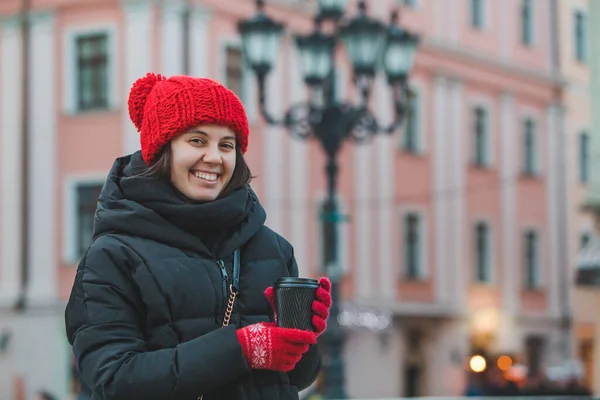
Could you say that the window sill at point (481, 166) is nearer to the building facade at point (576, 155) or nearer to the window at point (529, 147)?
the window at point (529, 147)

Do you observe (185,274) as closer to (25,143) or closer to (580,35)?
(25,143)

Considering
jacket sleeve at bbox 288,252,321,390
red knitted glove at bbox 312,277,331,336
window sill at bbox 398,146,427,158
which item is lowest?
jacket sleeve at bbox 288,252,321,390

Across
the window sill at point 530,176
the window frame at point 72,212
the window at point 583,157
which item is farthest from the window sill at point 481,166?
the window frame at point 72,212

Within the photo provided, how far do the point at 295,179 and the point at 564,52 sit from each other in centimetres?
1242

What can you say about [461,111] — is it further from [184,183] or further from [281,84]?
[184,183]

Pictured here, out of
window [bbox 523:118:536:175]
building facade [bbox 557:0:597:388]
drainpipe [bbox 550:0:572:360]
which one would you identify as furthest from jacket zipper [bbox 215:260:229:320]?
building facade [bbox 557:0:597:388]

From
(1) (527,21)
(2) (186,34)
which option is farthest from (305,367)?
(1) (527,21)

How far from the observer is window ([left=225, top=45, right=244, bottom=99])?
28.9 metres

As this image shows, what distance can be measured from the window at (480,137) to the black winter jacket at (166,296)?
32.9m

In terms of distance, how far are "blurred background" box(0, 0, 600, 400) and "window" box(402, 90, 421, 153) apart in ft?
0.19

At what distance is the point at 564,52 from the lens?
39.6 metres

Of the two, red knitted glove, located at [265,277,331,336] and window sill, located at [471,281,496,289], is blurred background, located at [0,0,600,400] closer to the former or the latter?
window sill, located at [471,281,496,289]

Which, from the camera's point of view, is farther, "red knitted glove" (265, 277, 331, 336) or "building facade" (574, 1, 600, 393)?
"building facade" (574, 1, 600, 393)

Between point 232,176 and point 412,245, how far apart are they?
3035 cm
